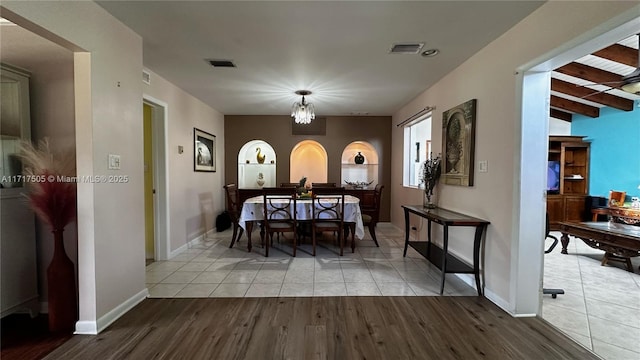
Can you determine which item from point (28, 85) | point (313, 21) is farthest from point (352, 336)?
point (28, 85)

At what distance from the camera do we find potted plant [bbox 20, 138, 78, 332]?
78.6 inches

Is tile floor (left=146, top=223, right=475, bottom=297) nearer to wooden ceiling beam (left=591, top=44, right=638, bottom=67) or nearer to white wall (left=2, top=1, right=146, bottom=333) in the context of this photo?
white wall (left=2, top=1, right=146, bottom=333)

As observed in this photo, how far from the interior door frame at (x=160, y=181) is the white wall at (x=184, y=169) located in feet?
0.30

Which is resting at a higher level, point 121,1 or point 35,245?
point 121,1

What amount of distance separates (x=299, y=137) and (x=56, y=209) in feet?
14.7

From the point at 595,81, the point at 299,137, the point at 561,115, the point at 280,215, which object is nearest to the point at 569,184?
the point at 561,115

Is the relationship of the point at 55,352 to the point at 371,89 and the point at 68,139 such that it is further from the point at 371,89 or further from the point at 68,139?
the point at 371,89

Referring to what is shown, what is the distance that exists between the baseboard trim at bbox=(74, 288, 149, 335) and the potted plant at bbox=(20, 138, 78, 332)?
14 cm

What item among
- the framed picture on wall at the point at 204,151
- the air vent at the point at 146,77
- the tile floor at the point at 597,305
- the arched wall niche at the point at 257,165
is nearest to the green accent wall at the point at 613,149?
the tile floor at the point at 597,305

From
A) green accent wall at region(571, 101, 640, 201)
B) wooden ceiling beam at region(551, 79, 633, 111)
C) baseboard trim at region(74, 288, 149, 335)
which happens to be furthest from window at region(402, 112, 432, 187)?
baseboard trim at region(74, 288, 149, 335)

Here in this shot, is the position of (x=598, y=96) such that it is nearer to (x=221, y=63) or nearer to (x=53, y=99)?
(x=221, y=63)

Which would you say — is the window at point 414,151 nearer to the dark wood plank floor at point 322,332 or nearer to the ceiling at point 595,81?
the ceiling at point 595,81

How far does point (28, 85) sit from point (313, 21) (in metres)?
2.35

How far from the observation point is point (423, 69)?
329cm
